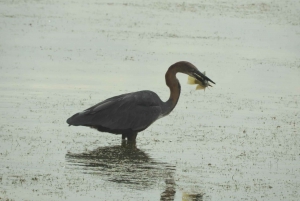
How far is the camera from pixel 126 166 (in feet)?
34.4

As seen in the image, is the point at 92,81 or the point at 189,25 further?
the point at 189,25

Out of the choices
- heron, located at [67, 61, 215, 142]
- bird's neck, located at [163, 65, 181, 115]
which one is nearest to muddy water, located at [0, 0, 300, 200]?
heron, located at [67, 61, 215, 142]

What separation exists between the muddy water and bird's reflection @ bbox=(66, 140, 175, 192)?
0.01 m

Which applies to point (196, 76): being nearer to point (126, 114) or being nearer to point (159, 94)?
point (126, 114)

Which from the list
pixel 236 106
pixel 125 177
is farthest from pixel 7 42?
pixel 125 177

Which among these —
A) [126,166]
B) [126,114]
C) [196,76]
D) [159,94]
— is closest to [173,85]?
[196,76]

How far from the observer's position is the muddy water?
9.66m

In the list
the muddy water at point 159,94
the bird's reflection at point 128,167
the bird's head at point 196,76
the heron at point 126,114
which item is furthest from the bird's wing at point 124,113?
the bird's head at point 196,76

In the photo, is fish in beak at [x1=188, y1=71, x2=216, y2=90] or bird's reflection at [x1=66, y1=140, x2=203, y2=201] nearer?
bird's reflection at [x1=66, y1=140, x2=203, y2=201]

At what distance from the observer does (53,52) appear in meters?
19.9

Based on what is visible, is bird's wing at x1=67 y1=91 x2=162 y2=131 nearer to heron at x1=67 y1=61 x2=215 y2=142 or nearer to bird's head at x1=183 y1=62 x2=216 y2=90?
heron at x1=67 y1=61 x2=215 y2=142

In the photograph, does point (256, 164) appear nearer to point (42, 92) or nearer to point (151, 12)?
point (42, 92)

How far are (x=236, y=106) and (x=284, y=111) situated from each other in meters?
0.88

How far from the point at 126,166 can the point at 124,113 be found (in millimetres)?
1708
